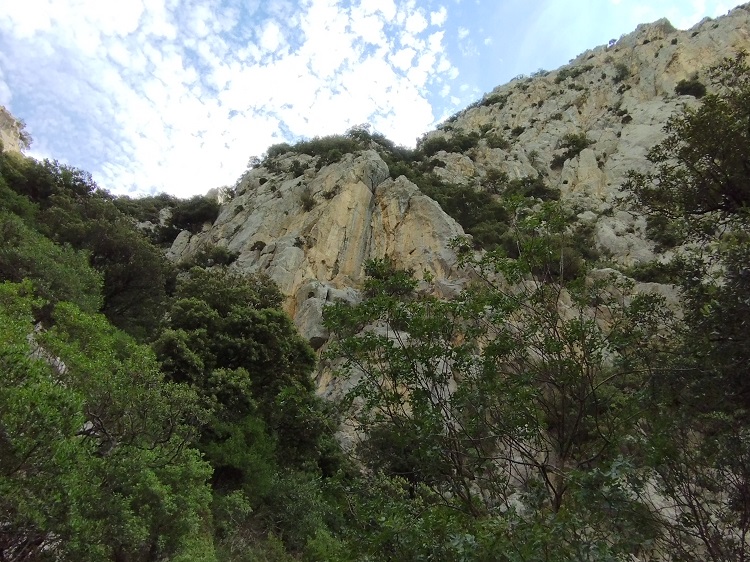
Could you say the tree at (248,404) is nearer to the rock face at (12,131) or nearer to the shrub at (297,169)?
the shrub at (297,169)

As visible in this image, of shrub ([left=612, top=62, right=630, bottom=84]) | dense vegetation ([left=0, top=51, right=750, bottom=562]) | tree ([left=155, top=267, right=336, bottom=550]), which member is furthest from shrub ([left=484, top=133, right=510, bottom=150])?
dense vegetation ([left=0, top=51, right=750, bottom=562])

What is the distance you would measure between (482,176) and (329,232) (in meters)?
20.4

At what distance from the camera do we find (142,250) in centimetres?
2517

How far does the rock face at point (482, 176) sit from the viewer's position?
106ft

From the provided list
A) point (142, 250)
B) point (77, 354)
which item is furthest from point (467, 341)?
point (142, 250)

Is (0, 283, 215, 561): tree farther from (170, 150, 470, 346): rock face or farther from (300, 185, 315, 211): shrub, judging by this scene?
(300, 185, 315, 211): shrub

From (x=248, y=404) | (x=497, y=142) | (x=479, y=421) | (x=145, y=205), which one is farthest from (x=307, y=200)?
(x=479, y=421)

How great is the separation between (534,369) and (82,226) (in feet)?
78.1

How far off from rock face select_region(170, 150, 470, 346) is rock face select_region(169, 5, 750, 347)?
0.33 feet

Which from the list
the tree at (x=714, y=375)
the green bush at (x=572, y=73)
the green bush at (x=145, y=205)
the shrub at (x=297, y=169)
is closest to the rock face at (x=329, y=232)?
the shrub at (x=297, y=169)

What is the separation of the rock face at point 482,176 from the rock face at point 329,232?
10 centimetres

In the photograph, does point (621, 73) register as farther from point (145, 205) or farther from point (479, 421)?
point (479, 421)

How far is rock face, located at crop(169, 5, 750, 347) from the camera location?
32.2 m

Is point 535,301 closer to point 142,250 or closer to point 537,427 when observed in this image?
point 537,427
